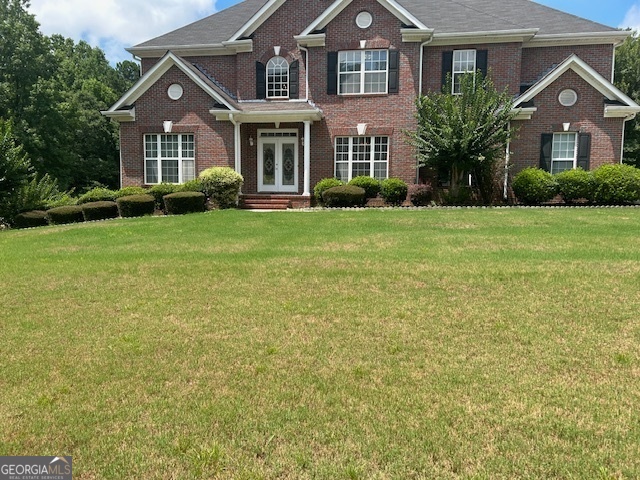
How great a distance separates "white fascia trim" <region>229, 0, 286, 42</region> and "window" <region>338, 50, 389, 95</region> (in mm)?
3643

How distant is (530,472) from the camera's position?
274cm

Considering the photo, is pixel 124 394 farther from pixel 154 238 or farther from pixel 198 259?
pixel 154 238

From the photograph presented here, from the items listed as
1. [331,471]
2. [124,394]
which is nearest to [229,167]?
[124,394]

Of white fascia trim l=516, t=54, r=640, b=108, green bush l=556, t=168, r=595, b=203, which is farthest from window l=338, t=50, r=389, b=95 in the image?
green bush l=556, t=168, r=595, b=203

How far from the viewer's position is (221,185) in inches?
699

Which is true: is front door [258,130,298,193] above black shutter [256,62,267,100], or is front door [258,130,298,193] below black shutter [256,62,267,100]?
below

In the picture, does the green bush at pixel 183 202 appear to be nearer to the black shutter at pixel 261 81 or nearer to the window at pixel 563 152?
the black shutter at pixel 261 81

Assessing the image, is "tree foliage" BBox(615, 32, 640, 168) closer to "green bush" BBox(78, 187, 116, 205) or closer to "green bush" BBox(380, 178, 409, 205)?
"green bush" BBox(380, 178, 409, 205)

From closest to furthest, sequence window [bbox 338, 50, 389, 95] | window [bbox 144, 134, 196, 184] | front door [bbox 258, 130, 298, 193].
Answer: window [bbox 338, 50, 389, 95]
window [bbox 144, 134, 196, 184]
front door [bbox 258, 130, 298, 193]

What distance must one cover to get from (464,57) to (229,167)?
10612 millimetres

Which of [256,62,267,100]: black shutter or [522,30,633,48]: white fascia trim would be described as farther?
[256,62,267,100]: black shutter

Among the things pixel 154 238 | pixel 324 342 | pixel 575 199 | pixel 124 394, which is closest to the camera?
pixel 124 394

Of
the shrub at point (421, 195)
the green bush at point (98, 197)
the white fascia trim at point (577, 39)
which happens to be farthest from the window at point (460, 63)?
the green bush at point (98, 197)

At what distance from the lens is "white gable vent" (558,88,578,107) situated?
1872cm
